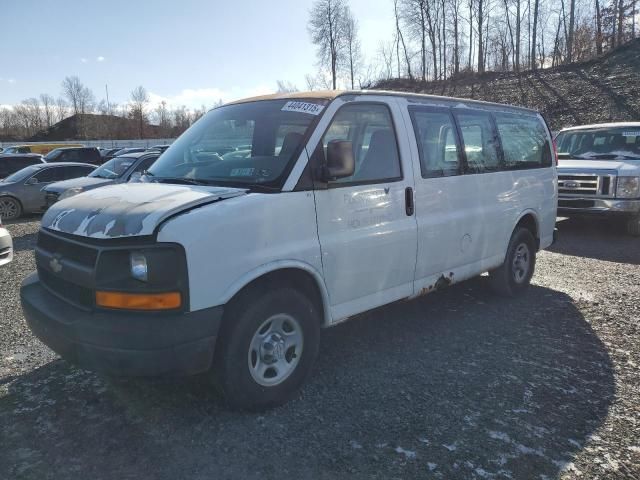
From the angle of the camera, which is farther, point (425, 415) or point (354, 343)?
point (354, 343)

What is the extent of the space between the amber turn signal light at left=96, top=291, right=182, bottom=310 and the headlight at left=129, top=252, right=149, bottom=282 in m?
0.10

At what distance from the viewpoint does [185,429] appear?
323 cm

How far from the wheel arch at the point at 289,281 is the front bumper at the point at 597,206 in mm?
7307

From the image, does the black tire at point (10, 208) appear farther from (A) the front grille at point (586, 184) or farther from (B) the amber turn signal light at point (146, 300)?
(A) the front grille at point (586, 184)

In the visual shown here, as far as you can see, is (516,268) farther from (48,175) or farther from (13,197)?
(48,175)

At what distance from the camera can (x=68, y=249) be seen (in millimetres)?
3223

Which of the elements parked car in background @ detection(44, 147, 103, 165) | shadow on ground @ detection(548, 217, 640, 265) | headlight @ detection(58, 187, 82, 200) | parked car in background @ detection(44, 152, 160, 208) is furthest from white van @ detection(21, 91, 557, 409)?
parked car in background @ detection(44, 147, 103, 165)

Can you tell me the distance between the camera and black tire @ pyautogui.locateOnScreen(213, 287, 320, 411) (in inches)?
123

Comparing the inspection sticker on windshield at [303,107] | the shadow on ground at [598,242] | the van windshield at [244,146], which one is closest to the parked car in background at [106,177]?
the van windshield at [244,146]

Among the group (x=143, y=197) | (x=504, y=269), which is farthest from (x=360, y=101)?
(x=504, y=269)

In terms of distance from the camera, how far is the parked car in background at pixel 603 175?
8.85 metres

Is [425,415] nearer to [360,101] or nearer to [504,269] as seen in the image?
[360,101]

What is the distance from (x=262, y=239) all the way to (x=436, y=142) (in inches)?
83.7

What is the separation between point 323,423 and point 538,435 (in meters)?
1.33
